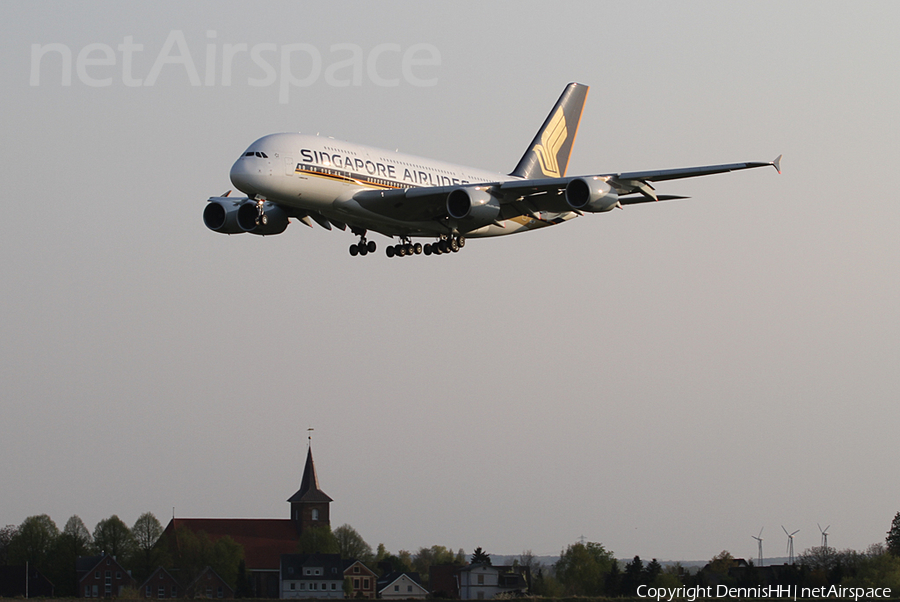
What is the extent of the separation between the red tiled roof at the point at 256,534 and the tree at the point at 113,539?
49.5 feet

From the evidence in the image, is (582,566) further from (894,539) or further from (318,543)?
(318,543)

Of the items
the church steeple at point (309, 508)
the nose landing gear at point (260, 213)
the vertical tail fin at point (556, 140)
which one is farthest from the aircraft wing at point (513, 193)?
the church steeple at point (309, 508)

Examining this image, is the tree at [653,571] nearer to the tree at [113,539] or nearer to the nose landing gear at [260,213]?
the nose landing gear at [260,213]

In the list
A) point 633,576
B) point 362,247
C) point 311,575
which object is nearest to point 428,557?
point 311,575

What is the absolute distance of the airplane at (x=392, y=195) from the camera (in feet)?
160

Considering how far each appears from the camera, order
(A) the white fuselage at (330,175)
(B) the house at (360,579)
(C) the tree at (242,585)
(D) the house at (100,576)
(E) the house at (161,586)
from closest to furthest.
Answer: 1. (A) the white fuselage at (330,175)
2. (E) the house at (161,586)
3. (D) the house at (100,576)
4. (C) the tree at (242,585)
5. (B) the house at (360,579)

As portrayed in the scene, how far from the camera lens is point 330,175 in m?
49.8

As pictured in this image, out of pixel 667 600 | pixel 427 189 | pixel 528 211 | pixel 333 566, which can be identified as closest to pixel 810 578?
pixel 667 600

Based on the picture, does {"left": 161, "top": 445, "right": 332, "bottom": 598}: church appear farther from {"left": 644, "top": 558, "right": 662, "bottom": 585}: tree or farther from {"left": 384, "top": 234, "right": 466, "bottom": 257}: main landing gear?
{"left": 384, "top": 234, "right": 466, "bottom": 257}: main landing gear

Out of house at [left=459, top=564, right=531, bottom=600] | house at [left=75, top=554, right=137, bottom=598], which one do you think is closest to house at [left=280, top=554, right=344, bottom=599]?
house at [left=459, top=564, right=531, bottom=600]

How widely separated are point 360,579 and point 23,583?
2860 centimetres

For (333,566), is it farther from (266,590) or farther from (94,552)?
(94,552)

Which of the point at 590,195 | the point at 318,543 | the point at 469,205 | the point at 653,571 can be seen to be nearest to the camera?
the point at 590,195

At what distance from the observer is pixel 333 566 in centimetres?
11788
